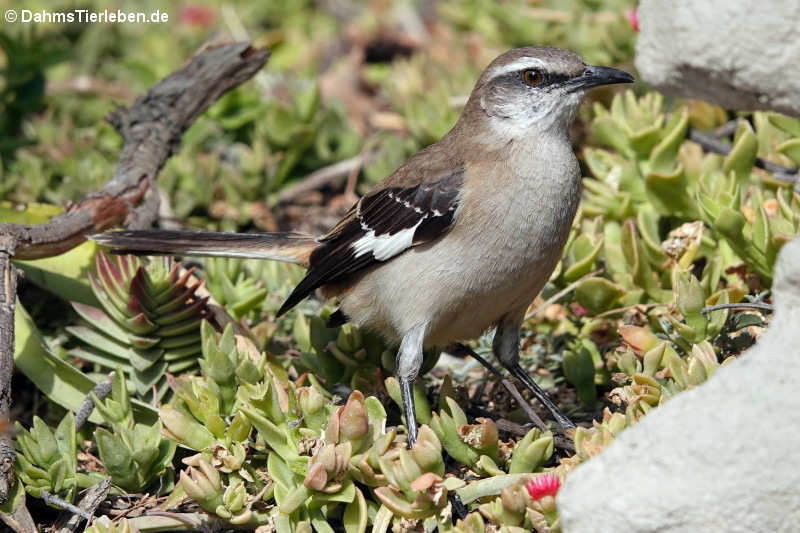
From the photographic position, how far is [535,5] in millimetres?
7199

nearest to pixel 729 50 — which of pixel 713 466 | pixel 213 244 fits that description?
pixel 713 466

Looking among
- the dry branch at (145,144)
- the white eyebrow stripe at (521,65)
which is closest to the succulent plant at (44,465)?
the dry branch at (145,144)

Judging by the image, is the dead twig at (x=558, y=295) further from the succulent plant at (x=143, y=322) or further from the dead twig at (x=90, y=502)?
the dead twig at (x=90, y=502)

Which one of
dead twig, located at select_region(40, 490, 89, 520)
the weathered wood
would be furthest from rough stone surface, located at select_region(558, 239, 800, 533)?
the weathered wood

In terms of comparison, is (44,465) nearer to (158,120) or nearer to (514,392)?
(514,392)

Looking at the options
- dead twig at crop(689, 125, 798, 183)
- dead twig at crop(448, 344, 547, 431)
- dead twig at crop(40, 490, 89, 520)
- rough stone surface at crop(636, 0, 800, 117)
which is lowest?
dead twig at crop(448, 344, 547, 431)

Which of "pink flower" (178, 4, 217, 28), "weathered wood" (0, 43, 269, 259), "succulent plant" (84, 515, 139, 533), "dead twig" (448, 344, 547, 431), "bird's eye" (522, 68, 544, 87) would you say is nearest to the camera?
"succulent plant" (84, 515, 139, 533)

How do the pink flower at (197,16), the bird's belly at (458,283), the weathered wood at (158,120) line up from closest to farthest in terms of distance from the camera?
the bird's belly at (458,283), the weathered wood at (158,120), the pink flower at (197,16)

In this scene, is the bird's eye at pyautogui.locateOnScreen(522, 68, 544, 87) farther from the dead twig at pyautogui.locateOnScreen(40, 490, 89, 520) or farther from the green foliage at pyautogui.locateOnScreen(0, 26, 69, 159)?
the green foliage at pyautogui.locateOnScreen(0, 26, 69, 159)

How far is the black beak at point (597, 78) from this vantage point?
4137mm

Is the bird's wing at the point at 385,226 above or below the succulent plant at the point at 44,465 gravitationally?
above

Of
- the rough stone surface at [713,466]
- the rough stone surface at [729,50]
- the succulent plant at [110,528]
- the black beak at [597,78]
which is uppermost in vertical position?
the rough stone surface at [729,50]

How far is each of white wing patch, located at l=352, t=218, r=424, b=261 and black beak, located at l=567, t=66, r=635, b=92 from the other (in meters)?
0.92

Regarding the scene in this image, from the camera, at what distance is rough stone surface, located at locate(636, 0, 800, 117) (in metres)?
3.19
